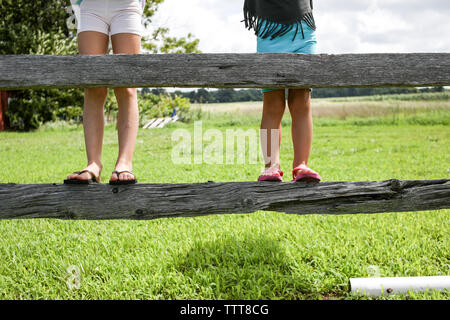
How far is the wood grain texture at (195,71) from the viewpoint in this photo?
85.4 inches

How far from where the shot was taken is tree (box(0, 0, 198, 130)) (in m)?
16.9

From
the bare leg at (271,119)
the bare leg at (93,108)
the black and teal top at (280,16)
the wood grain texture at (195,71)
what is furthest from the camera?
the bare leg at (271,119)

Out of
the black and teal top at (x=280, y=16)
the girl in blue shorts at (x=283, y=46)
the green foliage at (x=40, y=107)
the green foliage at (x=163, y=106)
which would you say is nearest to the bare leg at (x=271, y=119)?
the girl in blue shorts at (x=283, y=46)

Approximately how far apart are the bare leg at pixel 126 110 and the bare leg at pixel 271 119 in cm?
92

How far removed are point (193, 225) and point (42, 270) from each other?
1293mm

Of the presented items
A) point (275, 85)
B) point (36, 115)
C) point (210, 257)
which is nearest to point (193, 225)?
point (210, 257)

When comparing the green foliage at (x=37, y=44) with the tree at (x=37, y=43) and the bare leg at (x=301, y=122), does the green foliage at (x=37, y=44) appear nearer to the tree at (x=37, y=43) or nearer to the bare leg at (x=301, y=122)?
the tree at (x=37, y=43)

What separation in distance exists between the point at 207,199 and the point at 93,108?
1.03m

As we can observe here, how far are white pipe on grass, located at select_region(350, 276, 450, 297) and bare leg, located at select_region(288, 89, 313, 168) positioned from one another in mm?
871

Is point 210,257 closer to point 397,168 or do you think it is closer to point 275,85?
point 275,85

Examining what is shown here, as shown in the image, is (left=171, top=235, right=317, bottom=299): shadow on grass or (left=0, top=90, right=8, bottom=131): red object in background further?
(left=0, top=90, right=8, bottom=131): red object in background

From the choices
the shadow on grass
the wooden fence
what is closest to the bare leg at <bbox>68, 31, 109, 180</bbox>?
the wooden fence

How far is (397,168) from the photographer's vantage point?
646cm

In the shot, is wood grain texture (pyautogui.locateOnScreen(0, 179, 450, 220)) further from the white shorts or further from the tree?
the tree
